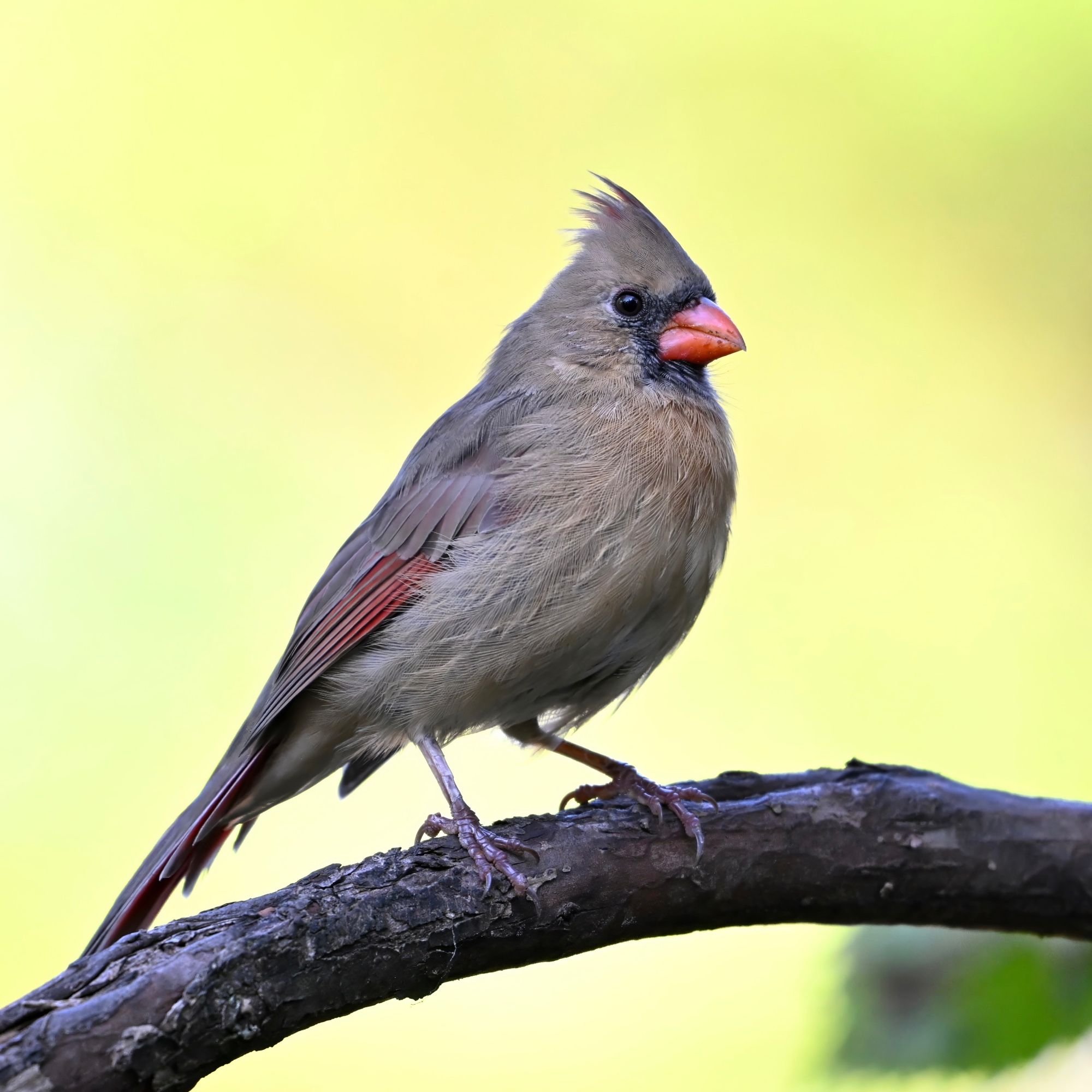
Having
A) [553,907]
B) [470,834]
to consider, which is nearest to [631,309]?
[470,834]

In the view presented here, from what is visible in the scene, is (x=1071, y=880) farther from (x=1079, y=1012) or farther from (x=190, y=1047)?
(x=190, y=1047)

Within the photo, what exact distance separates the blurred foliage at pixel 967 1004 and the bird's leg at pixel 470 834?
2.13ft

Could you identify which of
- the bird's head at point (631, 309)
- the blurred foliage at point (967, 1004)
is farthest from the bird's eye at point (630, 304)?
the blurred foliage at point (967, 1004)

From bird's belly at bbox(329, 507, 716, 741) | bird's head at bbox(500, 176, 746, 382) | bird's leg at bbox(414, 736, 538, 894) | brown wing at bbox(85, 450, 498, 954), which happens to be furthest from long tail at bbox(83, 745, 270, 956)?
bird's head at bbox(500, 176, 746, 382)

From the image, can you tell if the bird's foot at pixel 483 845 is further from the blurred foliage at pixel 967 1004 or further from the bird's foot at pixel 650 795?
the blurred foliage at pixel 967 1004

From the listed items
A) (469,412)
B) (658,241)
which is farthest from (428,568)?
(658,241)

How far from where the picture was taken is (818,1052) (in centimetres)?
208

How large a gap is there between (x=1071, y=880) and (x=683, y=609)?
99cm

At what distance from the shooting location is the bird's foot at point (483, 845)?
2316 millimetres

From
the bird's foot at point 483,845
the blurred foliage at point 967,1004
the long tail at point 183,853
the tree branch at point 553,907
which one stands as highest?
the long tail at point 183,853

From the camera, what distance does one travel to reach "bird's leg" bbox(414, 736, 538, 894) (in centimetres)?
232

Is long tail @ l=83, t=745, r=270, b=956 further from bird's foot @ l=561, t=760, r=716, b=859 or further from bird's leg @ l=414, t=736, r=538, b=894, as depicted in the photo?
bird's foot @ l=561, t=760, r=716, b=859

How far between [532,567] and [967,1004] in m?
1.22

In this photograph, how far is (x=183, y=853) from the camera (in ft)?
9.25
